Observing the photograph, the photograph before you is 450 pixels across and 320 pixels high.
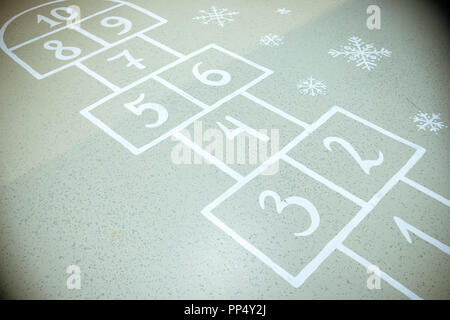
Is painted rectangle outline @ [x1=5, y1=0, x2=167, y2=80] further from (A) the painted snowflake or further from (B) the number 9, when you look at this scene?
(A) the painted snowflake

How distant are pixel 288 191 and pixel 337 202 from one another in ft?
0.63

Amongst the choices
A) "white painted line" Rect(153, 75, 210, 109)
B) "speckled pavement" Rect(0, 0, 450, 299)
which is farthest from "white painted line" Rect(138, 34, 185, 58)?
"white painted line" Rect(153, 75, 210, 109)

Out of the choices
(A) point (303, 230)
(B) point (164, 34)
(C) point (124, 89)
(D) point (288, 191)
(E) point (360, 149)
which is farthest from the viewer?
(B) point (164, 34)

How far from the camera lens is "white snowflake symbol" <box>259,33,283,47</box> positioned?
2025 millimetres

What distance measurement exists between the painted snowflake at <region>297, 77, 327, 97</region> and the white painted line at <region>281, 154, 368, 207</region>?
1.55 ft

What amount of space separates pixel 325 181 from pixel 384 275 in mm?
409

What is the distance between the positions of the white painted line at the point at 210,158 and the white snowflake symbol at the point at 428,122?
0.90 m

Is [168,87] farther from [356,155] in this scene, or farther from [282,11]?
[282,11]

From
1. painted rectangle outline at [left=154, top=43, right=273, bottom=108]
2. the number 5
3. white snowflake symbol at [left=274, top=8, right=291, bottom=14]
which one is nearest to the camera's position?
the number 5

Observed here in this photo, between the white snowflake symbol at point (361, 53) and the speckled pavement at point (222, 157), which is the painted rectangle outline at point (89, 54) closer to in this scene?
the speckled pavement at point (222, 157)

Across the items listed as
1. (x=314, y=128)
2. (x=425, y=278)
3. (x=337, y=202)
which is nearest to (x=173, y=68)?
(x=314, y=128)

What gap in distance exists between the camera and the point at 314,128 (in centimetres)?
154

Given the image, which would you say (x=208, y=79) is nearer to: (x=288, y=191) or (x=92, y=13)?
(x=288, y=191)

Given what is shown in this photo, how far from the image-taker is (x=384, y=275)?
1085mm
